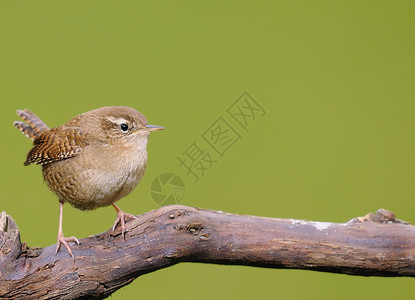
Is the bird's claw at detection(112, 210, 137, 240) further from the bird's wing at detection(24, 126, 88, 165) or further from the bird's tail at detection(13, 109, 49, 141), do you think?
the bird's tail at detection(13, 109, 49, 141)

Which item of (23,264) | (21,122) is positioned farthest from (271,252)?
(21,122)

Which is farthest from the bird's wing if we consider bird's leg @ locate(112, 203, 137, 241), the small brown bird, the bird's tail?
bird's leg @ locate(112, 203, 137, 241)

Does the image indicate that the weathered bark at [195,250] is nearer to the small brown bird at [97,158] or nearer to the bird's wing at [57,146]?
the small brown bird at [97,158]

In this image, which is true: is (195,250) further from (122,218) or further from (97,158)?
(97,158)

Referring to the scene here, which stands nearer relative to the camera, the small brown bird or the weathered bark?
the weathered bark

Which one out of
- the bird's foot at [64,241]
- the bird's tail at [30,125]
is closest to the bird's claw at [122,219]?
the bird's foot at [64,241]

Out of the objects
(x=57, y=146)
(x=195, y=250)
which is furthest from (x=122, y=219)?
(x=57, y=146)

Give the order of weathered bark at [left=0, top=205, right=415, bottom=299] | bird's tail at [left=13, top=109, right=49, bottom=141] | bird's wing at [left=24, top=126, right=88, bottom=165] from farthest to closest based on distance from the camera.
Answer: bird's tail at [left=13, top=109, right=49, bottom=141], bird's wing at [left=24, top=126, right=88, bottom=165], weathered bark at [left=0, top=205, right=415, bottom=299]

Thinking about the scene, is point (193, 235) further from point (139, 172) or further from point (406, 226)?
point (406, 226)
